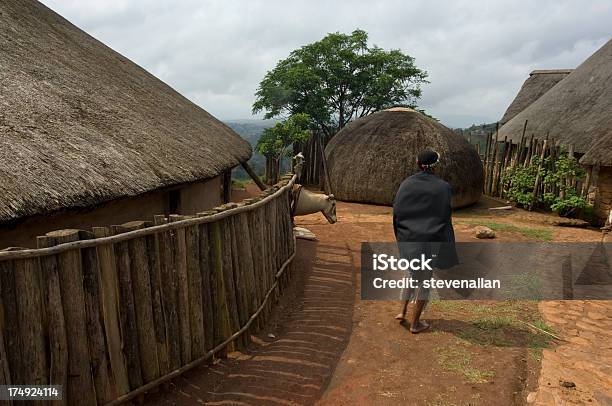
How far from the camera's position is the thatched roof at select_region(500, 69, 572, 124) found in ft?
76.5

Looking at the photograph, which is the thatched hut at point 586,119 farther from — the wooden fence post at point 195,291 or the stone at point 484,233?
the wooden fence post at point 195,291

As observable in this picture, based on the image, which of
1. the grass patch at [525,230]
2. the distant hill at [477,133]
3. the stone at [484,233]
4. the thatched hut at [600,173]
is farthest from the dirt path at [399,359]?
the distant hill at [477,133]

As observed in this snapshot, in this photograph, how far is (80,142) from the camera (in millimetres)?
4582

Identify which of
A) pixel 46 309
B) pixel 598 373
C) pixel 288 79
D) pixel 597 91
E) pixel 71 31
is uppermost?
pixel 288 79

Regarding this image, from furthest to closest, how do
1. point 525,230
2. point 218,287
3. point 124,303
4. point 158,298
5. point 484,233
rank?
point 525,230, point 484,233, point 218,287, point 158,298, point 124,303

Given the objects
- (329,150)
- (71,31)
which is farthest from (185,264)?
(329,150)

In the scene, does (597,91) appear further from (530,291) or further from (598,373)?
(598,373)

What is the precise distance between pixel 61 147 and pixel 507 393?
440 cm

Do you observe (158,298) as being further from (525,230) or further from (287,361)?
(525,230)

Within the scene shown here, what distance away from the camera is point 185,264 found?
3652 millimetres

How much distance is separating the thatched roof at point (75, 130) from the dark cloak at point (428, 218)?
2.71 meters

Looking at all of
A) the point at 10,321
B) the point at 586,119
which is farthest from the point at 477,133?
the point at 10,321

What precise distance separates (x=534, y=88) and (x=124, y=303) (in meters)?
25.4

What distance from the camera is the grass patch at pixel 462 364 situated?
3.67m
